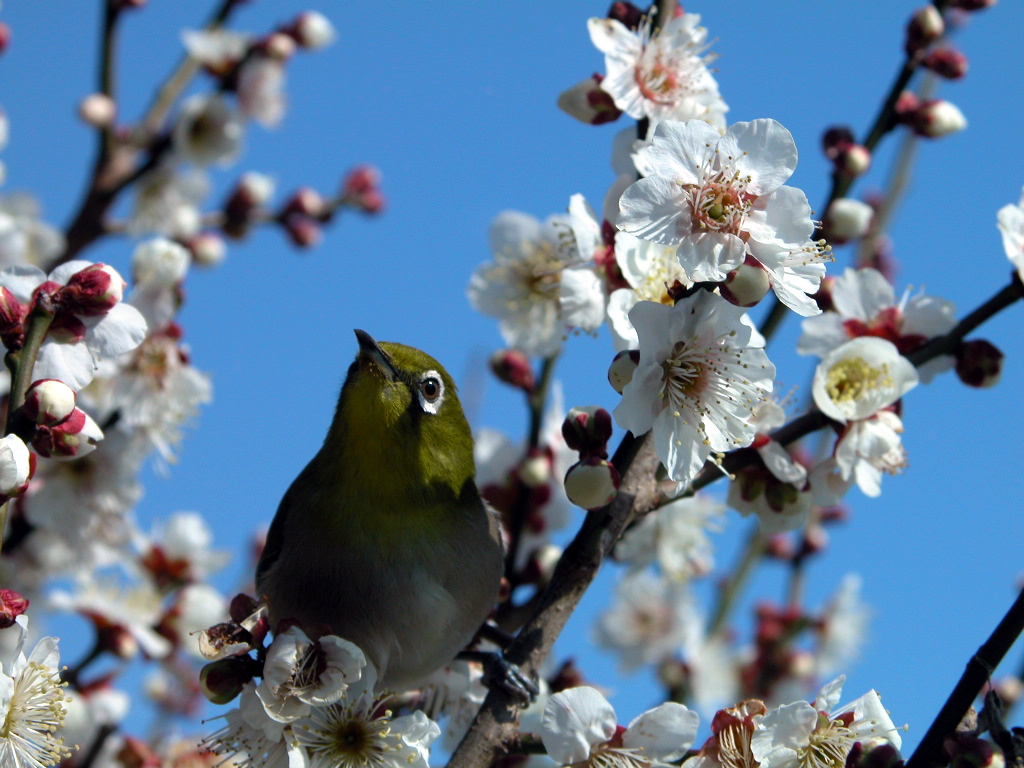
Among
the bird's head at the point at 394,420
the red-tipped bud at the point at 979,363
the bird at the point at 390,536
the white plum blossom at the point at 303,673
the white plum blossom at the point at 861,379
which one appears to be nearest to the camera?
the white plum blossom at the point at 303,673

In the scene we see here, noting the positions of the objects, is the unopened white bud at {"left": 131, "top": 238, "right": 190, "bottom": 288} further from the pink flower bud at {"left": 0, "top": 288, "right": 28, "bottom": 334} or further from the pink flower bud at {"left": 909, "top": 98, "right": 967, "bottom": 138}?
the pink flower bud at {"left": 909, "top": 98, "right": 967, "bottom": 138}

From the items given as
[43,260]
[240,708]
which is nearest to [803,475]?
[240,708]

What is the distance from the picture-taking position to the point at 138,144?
19.1ft

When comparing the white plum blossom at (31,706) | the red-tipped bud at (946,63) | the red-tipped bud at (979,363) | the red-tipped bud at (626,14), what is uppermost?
the red-tipped bud at (946,63)

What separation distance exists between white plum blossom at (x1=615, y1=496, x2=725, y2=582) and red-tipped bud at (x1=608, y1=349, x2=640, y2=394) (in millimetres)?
2029

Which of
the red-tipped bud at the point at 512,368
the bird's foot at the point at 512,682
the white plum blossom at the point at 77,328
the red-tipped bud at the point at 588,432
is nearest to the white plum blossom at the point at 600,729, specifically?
the bird's foot at the point at 512,682

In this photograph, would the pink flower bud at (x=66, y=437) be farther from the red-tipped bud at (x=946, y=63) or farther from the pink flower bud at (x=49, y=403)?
the red-tipped bud at (x=946, y=63)

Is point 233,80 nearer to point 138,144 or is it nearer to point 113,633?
point 138,144

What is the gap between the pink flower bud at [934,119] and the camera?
381 centimetres

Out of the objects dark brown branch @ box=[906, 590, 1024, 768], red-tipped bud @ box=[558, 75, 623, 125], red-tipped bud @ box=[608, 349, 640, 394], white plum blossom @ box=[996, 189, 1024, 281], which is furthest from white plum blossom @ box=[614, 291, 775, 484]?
red-tipped bud @ box=[558, 75, 623, 125]

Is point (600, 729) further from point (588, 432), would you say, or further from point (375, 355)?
point (375, 355)

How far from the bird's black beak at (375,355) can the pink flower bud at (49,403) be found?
1.05 metres

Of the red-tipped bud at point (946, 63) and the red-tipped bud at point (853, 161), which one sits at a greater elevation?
the red-tipped bud at point (946, 63)

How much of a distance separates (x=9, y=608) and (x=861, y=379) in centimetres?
229
